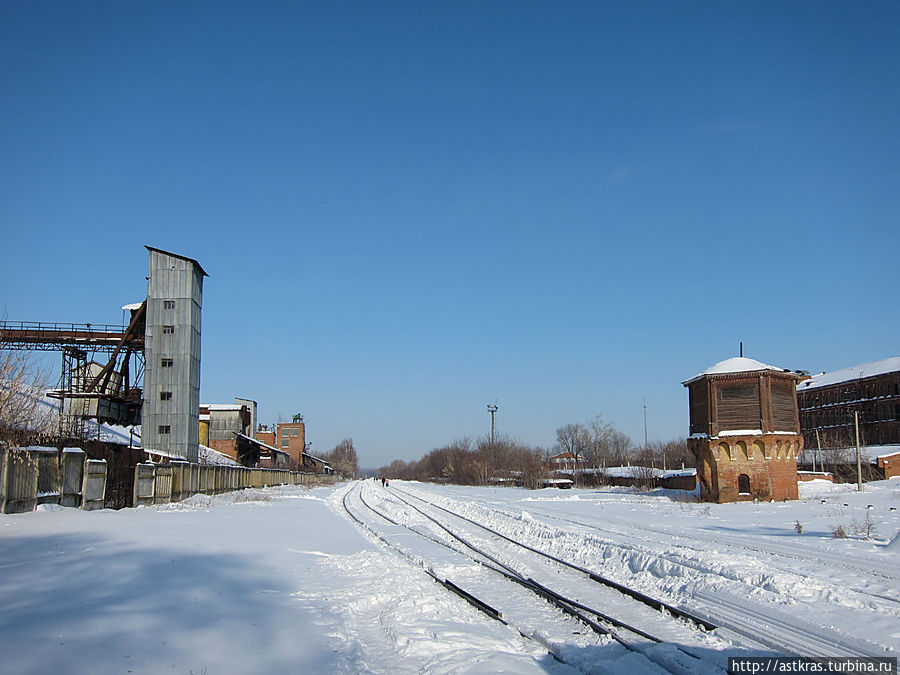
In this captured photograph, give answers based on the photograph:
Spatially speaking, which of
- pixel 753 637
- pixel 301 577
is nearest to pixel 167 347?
pixel 301 577

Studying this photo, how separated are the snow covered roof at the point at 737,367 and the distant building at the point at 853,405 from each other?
116 ft

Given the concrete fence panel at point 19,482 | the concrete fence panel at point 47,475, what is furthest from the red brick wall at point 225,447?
the concrete fence panel at point 19,482

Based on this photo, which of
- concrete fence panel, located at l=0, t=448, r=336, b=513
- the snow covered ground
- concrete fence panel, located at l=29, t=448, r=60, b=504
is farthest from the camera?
concrete fence panel, located at l=29, t=448, r=60, b=504

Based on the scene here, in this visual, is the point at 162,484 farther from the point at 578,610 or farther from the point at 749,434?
the point at 749,434

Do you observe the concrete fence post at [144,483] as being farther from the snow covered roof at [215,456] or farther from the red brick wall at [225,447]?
the red brick wall at [225,447]

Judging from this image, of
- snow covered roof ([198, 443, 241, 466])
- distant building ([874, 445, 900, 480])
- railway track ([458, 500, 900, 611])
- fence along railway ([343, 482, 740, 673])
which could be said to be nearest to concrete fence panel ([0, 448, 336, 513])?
fence along railway ([343, 482, 740, 673])

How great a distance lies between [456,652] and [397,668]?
79 cm

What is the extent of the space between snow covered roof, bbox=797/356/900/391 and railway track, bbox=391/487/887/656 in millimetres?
74000

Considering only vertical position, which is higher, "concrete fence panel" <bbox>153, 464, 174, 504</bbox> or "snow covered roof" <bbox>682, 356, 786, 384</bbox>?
"snow covered roof" <bbox>682, 356, 786, 384</bbox>

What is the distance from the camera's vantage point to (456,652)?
755 cm

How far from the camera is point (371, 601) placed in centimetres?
1011

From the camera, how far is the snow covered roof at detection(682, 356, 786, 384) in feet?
119

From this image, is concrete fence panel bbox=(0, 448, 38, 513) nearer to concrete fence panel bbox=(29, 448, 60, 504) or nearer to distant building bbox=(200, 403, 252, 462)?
concrete fence panel bbox=(29, 448, 60, 504)

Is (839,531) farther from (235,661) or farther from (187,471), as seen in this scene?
(187,471)
